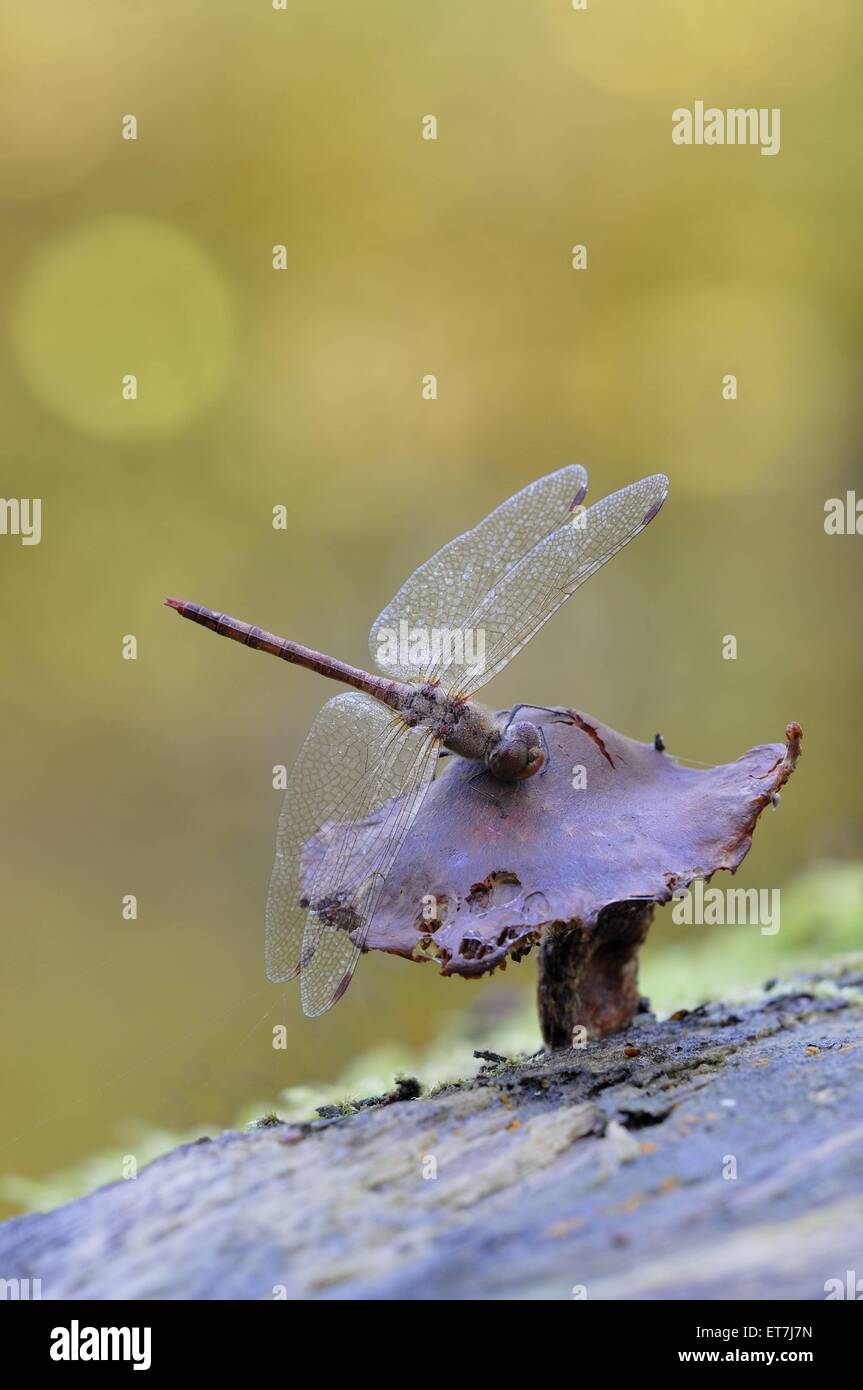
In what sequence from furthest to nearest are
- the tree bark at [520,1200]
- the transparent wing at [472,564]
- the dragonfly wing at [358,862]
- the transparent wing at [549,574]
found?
the transparent wing at [472,564], the transparent wing at [549,574], the dragonfly wing at [358,862], the tree bark at [520,1200]

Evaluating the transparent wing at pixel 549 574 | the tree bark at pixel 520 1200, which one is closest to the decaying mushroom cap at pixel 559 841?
the transparent wing at pixel 549 574

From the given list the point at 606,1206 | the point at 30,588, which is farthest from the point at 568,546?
the point at 30,588

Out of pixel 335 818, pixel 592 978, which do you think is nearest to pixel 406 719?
pixel 335 818

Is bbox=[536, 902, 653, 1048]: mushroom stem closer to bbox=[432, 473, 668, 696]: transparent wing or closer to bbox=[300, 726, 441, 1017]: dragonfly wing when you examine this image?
bbox=[300, 726, 441, 1017]: dragonfly wing

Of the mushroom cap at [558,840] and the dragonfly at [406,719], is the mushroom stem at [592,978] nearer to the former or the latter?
the mushroom cap at [558,840]

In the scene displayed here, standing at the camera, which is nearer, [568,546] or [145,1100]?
[568,546]
